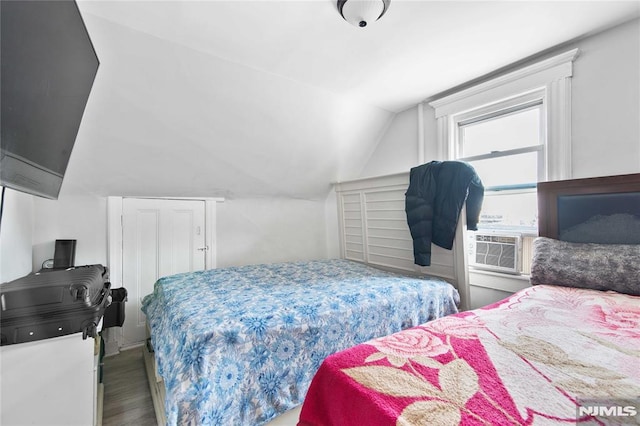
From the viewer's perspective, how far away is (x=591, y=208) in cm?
186

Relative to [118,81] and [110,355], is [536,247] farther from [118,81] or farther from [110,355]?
[110,355]

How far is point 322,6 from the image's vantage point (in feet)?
5.11

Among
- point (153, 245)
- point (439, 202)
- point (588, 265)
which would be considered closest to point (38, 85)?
point (153, 245)

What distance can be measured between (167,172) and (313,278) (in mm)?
1714

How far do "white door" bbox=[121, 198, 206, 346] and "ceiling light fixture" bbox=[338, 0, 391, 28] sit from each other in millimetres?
2257

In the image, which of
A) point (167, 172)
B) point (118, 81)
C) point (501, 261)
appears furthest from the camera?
Result: point (167, 172)

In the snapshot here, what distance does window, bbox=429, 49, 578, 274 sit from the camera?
2.07 m

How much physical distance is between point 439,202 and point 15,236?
3016 mm

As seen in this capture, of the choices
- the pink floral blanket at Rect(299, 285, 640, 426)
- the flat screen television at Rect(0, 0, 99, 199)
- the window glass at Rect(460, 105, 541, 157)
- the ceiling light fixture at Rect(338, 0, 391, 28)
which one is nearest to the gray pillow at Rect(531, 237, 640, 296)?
the pink floral blanket at Rect(299, 285, 640, 426)

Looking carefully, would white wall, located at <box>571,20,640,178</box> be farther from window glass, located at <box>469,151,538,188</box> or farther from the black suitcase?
the black suitcase

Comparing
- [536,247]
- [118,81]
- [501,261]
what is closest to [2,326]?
[118,81]

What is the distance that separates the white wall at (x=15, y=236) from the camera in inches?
59.3

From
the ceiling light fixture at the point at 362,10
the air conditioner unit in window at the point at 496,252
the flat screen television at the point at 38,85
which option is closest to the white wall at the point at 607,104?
the air conditioner unit in window at the point at 496,252

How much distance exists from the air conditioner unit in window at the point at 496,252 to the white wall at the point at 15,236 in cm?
328
